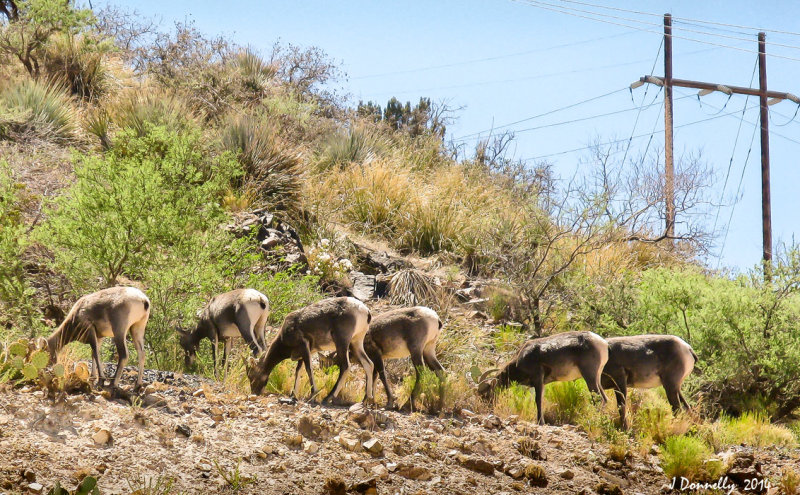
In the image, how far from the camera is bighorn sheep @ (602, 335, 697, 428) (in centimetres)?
1076

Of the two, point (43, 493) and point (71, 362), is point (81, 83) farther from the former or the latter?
point (43, 493)

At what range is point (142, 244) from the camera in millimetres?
12875

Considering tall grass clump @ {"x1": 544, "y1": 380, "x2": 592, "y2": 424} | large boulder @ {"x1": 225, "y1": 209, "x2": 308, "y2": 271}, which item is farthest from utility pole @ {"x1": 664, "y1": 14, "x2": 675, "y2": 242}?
tall grass clump @ {"x1": 544, "y1": 380, "x2": 592, "y2": 424}

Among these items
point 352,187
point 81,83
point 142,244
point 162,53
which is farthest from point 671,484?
point 162,53

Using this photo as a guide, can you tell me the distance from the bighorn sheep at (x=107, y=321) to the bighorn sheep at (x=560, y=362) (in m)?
4.52

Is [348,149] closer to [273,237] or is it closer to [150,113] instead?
[150,113]

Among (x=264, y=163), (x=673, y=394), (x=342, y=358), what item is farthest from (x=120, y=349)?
(x=264, y=163)

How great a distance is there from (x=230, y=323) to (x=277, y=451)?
13.5 ft

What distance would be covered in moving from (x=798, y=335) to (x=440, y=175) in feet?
42.6

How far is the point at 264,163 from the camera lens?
2022 centimetres

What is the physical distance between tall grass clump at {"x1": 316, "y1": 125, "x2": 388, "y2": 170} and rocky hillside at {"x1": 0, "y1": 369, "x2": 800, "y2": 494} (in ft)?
46.9

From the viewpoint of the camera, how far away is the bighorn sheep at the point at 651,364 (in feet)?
35.3

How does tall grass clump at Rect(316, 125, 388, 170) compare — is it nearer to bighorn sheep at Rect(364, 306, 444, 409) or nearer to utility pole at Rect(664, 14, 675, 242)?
utility pole at Rect(664, 14, 675, 242)
